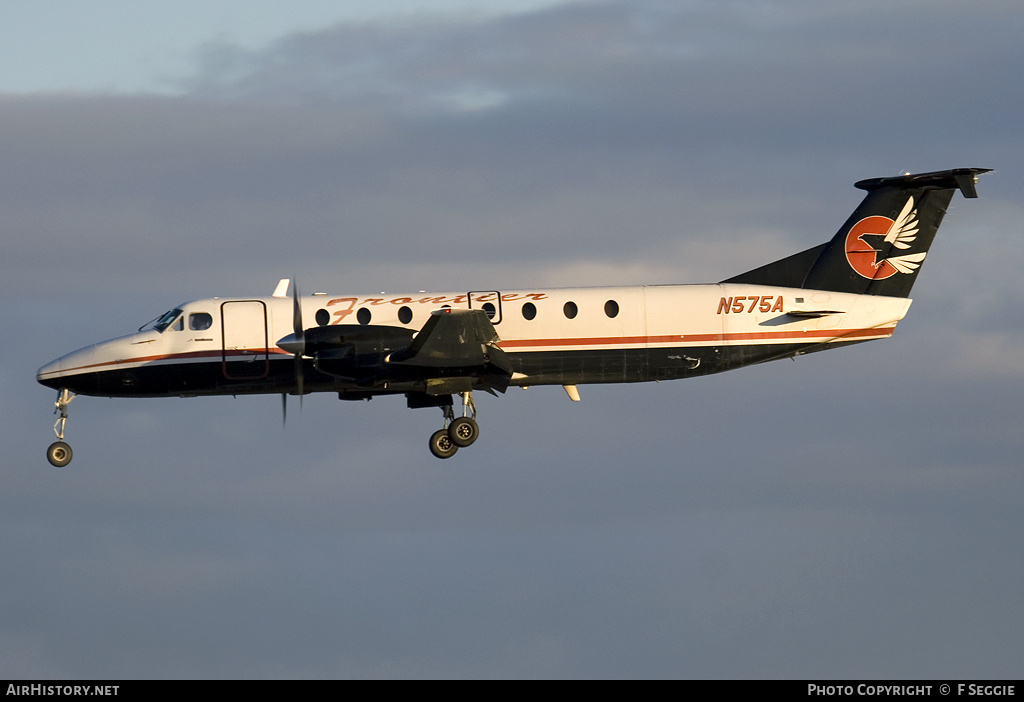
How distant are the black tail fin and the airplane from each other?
0.16ft

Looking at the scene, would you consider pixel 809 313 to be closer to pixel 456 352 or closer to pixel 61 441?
pixel 456 352

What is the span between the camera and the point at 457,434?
2998 cm

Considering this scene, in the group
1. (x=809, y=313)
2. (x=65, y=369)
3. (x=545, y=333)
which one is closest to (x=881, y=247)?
(x=809, y=313)

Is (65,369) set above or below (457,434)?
above

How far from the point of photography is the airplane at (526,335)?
29922 mm

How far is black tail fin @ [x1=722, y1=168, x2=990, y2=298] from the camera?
3127cm

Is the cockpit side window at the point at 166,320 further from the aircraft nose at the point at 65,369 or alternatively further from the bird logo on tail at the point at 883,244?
the bird logo on tail at the point at 883,244

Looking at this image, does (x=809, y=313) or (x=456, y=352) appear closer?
(x=456, y=352)

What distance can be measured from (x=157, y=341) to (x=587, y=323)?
9464mm

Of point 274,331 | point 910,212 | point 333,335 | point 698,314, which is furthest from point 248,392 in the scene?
point 910,212

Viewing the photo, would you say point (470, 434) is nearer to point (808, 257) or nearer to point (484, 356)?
point (484, 356)

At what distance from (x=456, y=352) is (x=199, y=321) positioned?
237 inches

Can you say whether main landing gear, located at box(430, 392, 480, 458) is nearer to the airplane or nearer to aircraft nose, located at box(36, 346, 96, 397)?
the airplane

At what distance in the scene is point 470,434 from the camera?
98.6 ft
